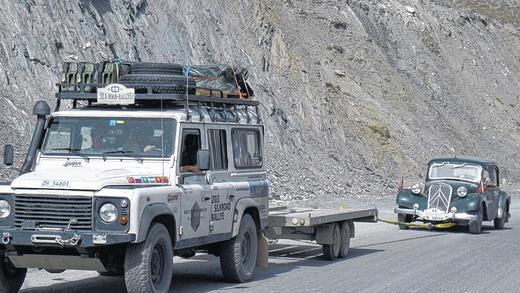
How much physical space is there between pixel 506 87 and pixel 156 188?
54.1m

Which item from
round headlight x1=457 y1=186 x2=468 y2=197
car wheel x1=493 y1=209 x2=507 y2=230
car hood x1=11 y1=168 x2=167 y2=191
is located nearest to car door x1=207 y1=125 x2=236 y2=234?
car hood x1=11 y1=168 x2=167 y2=191

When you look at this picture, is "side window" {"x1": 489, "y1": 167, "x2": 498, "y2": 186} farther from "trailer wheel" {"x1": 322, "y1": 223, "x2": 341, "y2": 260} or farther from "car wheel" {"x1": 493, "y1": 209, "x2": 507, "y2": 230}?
"trailer wheel" {"x1": 322, "y1": 223, "x2": 341, "y2": 260}

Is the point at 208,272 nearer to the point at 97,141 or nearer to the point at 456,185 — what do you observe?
the point at 97,141

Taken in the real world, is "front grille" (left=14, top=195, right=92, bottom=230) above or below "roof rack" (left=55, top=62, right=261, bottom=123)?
below

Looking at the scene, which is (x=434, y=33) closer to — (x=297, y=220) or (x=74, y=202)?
(x=297, y=220)

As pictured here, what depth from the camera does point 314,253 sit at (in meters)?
18.2

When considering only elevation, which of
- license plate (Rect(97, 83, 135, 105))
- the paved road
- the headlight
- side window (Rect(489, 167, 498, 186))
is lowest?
the paved road

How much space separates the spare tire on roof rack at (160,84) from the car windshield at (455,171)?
1463cm

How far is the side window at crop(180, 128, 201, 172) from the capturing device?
12.2m

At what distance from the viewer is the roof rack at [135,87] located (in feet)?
40.9

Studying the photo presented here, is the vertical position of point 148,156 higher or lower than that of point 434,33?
lower

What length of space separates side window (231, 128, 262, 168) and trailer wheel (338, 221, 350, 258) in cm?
342

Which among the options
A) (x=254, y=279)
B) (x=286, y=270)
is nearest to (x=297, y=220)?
(x=286, y=270)

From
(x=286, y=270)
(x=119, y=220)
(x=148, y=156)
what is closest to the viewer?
(x=119, y=220)
